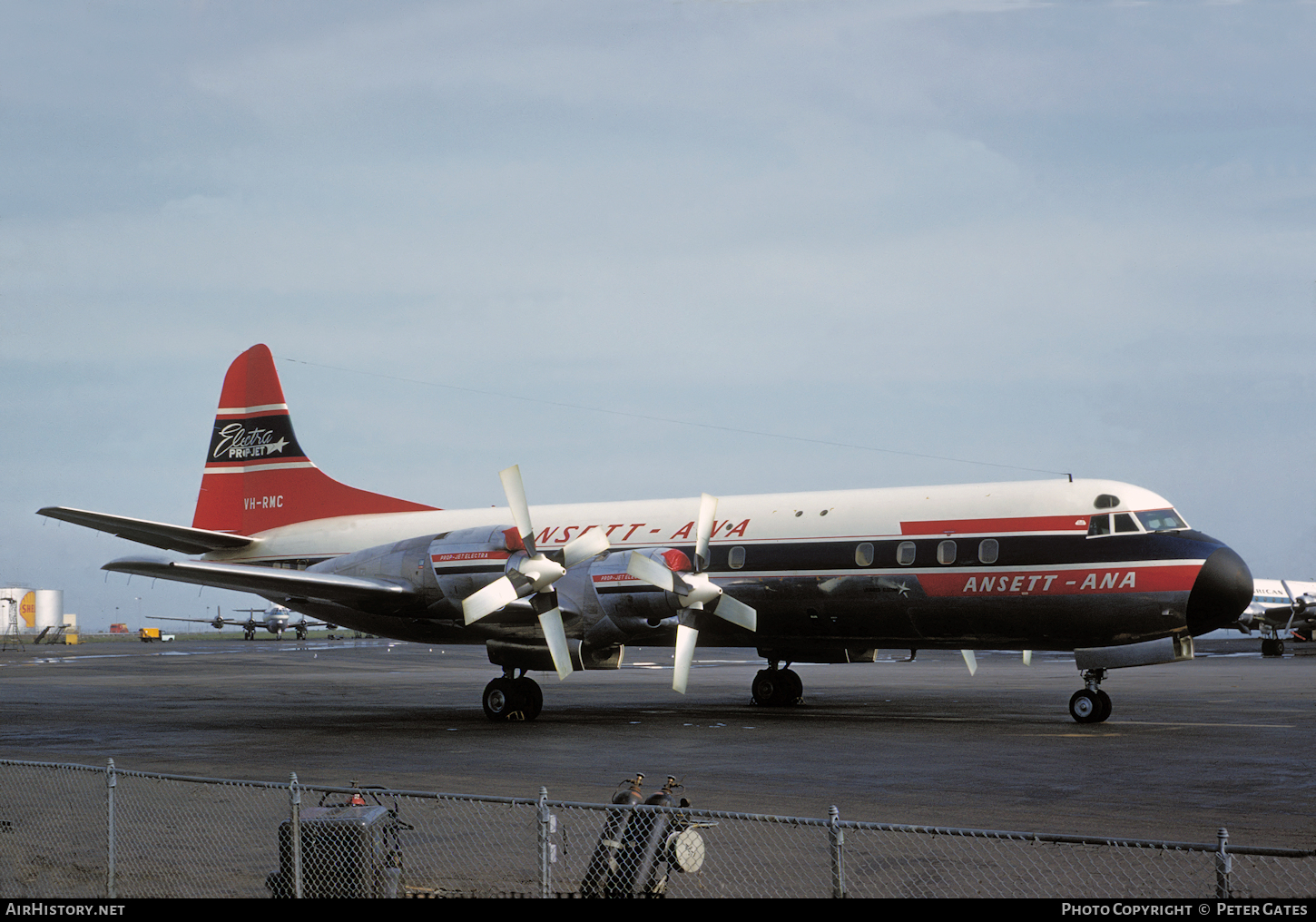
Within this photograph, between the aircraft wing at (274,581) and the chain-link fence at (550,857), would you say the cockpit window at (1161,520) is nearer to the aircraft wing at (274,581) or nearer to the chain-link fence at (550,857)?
the chain-link fence at (550,857)

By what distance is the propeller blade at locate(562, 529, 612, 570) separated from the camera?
74.4 feet

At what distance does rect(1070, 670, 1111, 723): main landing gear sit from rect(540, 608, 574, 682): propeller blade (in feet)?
33.1

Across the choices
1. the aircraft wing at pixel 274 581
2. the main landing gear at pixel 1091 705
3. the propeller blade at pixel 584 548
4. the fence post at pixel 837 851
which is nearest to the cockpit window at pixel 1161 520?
the main landing gear at pixel 1091 705

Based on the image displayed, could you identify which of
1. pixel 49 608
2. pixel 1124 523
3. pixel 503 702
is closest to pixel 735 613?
pixel 503 702

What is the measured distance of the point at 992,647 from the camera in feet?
78.5

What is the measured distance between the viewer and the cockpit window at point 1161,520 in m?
22.4

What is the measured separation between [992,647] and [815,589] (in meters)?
3.80

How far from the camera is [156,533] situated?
29.0m

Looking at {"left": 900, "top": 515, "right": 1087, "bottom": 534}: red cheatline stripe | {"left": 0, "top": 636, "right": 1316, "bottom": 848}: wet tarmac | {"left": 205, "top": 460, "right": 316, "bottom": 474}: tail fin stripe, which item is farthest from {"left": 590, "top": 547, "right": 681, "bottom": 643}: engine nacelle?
{"left": 205, "top": 460, "right": 316, "bottom": 474}: tail fin stripe

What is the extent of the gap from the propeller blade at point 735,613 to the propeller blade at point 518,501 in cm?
412

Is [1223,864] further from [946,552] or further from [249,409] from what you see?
[249,409]

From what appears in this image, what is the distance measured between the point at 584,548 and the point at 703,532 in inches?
103
